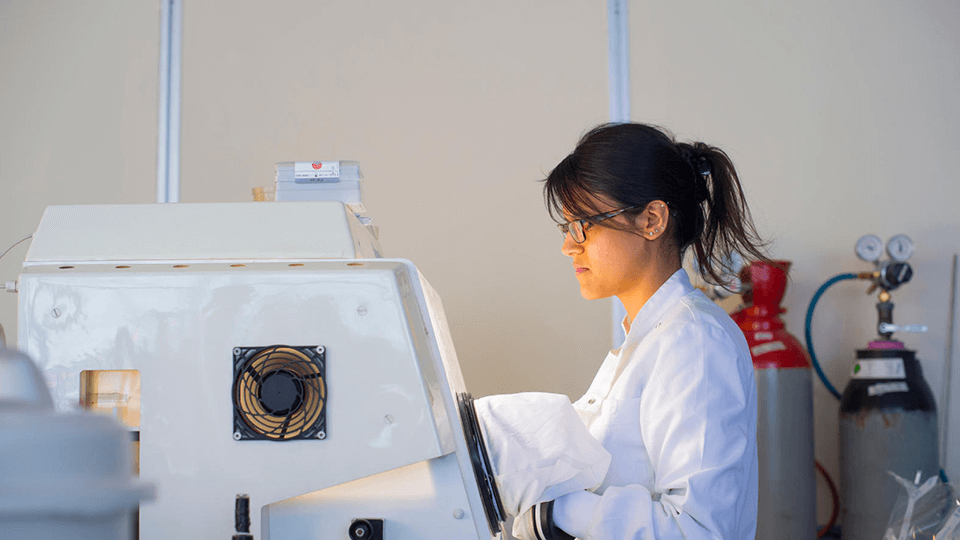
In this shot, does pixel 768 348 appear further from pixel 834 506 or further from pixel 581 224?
pixel 581 224

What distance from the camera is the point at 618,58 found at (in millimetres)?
2605

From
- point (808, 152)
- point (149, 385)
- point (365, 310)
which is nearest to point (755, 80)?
point (808, 152)

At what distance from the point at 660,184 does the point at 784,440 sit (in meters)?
1.39

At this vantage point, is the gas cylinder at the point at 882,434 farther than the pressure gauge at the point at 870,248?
No

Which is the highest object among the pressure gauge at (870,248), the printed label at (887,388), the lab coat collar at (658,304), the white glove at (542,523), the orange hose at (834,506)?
the pressure gauge at (870,248)

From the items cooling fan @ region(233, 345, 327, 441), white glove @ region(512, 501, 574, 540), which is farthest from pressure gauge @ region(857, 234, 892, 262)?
cooling fan @ region(233, 345, 327, 441)

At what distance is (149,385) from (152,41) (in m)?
2.16

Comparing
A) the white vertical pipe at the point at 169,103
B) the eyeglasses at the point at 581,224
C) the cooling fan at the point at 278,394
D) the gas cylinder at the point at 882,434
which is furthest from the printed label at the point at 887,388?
the white vertical pipe at the point at 169,103

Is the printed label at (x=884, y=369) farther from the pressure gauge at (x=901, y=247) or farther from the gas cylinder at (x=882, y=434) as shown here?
the pressure gauge at (x=901, y=247)

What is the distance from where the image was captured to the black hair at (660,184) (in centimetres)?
121

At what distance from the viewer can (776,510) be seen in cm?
225

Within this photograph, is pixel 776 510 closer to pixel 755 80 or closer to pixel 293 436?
pixel 755 80

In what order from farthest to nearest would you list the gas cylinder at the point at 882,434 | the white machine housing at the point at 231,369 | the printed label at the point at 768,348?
the printed label at the point at 768,348 → the gas cylinder at the point at 882,434 → the white machine housing at the point at 231,369

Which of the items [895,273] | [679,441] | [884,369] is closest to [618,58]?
[895,273]
